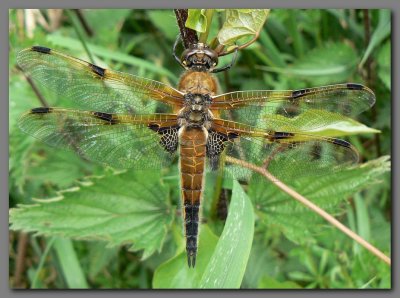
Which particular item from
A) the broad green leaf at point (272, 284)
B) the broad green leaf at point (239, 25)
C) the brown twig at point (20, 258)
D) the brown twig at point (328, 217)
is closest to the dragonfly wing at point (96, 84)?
the broad green leaf at point (239, 25)

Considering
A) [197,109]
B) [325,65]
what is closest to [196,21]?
[197,109]

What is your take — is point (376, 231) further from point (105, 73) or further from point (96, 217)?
point (105, 73)

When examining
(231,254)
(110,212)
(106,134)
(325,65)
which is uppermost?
(325,65)

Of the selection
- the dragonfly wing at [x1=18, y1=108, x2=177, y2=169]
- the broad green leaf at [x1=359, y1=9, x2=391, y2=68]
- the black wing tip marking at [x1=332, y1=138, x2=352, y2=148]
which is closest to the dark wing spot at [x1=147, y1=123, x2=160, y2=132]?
the dragonfly wing at [x1=18, y1=108, x2=177, y2=169]

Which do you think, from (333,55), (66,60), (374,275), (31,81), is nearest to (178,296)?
Answer: (374,275)

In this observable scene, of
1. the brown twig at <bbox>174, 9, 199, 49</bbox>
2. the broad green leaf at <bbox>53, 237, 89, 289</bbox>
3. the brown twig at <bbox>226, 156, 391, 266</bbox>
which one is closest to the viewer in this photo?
the brown twig at <bbox>174, 9, 199, 49</bbox>

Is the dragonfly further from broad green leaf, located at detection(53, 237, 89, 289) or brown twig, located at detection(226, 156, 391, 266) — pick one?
broad green leaf, located at detection(53, 237, 89, 289)

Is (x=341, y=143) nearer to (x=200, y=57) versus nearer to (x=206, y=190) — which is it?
(x=200, y=57)

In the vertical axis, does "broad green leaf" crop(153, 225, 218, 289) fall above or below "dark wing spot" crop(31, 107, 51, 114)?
below
